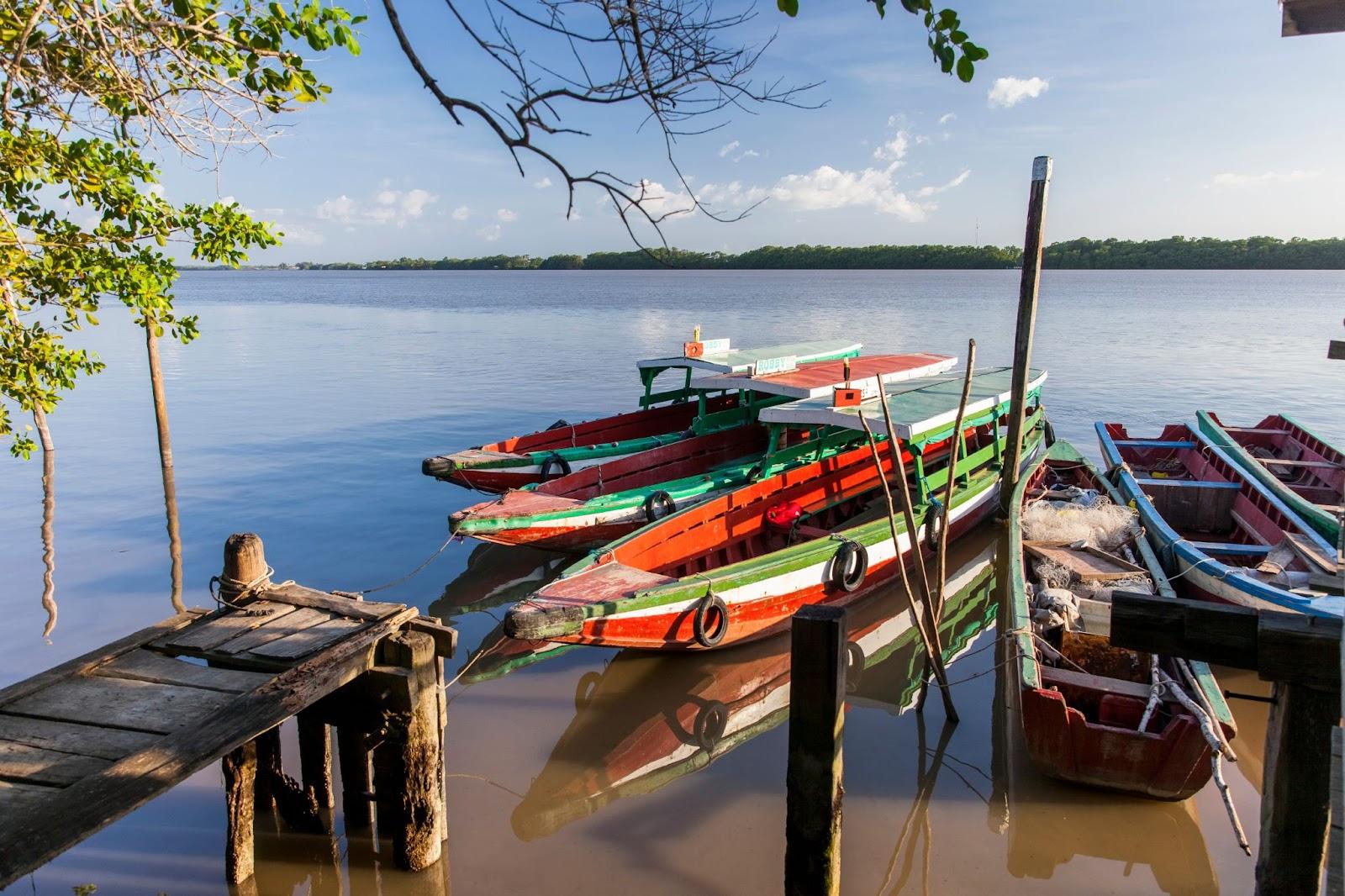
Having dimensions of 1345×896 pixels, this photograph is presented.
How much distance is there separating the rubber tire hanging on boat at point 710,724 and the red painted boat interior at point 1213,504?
5314mm

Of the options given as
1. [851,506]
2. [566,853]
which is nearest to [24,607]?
[566,853]

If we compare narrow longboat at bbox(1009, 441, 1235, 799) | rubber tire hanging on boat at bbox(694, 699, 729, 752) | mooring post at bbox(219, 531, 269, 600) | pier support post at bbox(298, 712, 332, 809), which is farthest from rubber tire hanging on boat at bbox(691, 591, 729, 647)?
mooring post at bbox(219, 531, 269, 600)

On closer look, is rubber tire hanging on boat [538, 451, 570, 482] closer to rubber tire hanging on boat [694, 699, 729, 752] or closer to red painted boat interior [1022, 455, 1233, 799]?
rubber tire hanging on boat [694, 699, 729, 752]

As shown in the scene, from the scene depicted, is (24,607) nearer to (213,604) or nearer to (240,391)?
(213,604)

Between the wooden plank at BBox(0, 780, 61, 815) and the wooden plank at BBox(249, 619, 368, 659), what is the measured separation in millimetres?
1213

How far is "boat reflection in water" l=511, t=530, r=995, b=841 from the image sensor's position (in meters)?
6.42

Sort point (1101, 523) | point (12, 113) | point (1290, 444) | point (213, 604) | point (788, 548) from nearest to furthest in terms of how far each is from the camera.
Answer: point (12, 113), point (788, 548), point (1101, 523), point (213, 604), point (1290, 444)

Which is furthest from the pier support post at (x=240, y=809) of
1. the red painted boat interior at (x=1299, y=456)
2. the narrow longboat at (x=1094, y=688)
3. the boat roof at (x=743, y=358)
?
the red painted boat interior at (x=1299, y=456)

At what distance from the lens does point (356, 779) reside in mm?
5473

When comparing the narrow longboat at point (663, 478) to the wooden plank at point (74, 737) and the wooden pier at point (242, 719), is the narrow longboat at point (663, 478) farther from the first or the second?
the wooden plank at point (74, 737)

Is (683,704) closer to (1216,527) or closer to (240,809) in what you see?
(240,809)

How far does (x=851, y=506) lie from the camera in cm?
1135

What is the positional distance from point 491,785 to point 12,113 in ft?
18.8

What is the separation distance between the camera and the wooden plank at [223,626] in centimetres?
476
